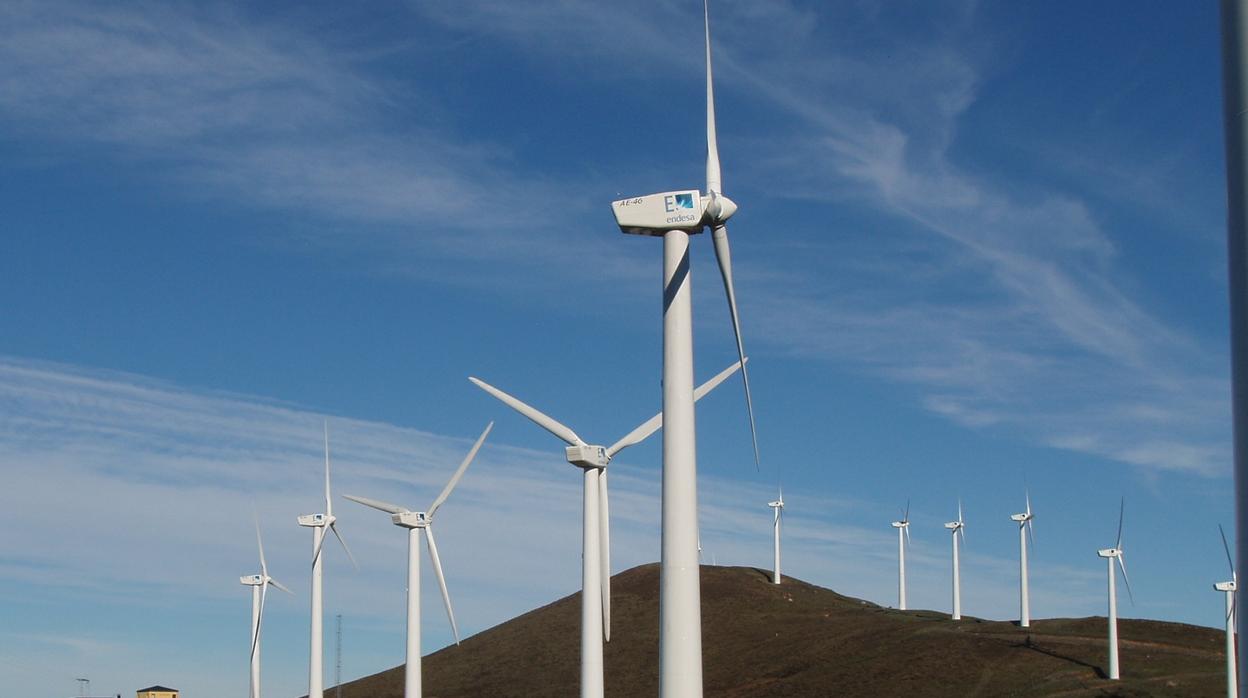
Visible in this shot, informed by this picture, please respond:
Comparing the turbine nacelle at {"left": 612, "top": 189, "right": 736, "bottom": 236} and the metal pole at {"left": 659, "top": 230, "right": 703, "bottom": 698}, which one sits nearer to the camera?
the metal pole at {"left": 659, "top": 230, "right": 703, "bottom": 698}

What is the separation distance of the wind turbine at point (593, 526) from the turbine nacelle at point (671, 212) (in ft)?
55.9

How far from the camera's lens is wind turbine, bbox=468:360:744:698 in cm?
5594

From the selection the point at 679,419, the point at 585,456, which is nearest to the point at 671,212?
the point at 679,419

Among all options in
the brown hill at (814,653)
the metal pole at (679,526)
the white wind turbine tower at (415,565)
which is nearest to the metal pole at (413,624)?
the white wind turbine tower at (415,565)

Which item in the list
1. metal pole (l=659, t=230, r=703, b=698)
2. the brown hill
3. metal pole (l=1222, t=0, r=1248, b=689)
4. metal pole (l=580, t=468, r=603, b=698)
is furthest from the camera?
the brown hill

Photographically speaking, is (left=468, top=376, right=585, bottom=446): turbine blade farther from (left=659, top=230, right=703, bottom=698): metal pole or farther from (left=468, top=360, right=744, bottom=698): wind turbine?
(left=659, top=230, right=703, bottom=698): metal pole

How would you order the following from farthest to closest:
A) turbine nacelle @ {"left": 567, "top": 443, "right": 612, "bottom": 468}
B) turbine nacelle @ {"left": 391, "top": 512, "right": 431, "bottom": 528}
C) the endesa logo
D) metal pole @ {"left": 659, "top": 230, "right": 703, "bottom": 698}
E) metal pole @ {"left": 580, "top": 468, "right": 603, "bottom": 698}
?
turbine nacelle @ {"left": 391, "top": 512, "right": 431, "bottom": 528} → turbine nacelle @ {"left": 567, "top": 443, "right": 612, "bottom": 468} → metal pole @ {"left": 580, "top": 468, "right": 603, "bottom": 698} → the endesa logo → metal pole @ {"left": 659, "top": 230, "right": 703, "bottom": 698}

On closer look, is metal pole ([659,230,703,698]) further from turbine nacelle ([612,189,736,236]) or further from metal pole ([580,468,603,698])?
metal pole ([580,468,603,698])

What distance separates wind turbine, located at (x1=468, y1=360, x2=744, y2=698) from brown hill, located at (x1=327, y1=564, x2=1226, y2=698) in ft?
188

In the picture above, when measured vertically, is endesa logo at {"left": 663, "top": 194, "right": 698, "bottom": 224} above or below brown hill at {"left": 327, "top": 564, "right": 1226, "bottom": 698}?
above

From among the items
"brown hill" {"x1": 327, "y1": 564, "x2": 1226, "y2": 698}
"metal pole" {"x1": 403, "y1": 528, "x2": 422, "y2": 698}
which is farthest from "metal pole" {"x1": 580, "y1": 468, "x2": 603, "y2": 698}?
"brown hill" {"x1": 327, "y1": 564, "x2": 1226, "y2": 698}

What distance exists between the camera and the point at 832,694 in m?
121

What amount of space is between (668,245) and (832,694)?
92.9m

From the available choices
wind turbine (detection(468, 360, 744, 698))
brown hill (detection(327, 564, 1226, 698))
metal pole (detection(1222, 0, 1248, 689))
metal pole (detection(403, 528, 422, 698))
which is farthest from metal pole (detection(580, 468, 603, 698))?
brown hill (detection(327, 564, 1226, 698))
